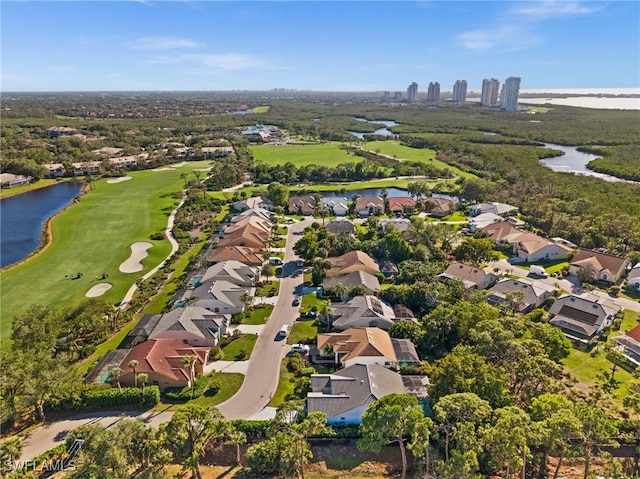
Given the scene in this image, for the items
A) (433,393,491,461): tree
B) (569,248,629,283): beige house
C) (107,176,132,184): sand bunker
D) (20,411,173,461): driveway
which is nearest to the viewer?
(433,393,491,461): tree

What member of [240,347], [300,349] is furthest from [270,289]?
[300,349]

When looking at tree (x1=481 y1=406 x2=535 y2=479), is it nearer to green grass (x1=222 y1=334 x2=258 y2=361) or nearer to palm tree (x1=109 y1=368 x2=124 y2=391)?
green grass (x1=222 y1=334 x2=258 y2=361)

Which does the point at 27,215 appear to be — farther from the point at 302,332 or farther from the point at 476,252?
the point at 476,252

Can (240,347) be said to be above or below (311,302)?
below

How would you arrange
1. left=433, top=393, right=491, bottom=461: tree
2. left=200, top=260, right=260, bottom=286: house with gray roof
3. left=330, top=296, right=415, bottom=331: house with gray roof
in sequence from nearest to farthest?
left=433, top=393, right=491, bottom=461: tree
left=330, top=296, right=415, bottom=331: house with gray roof
left=200, top=260, right=260, bottom=286: house with gray roof

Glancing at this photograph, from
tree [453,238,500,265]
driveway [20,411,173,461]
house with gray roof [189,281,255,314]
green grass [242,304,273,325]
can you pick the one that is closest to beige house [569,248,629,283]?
tree [453,238,500,265]
